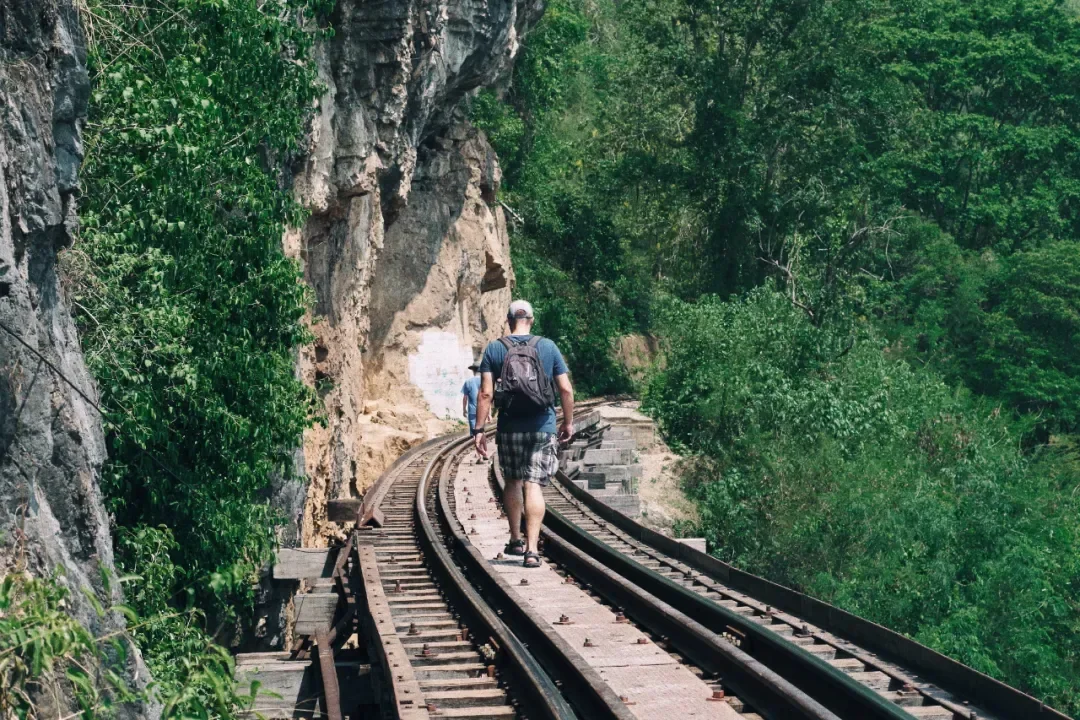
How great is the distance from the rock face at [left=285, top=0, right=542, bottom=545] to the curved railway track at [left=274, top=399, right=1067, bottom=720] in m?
6.43

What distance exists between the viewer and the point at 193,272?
35.8 ft

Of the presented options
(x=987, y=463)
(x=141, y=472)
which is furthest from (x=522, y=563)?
(x=987, y=463)

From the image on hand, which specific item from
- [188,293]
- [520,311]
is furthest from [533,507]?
[188,293]

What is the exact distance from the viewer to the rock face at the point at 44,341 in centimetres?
640

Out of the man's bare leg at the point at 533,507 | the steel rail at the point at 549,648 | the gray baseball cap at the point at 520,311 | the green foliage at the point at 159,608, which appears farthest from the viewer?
the man's bare leg at the point at 533,507

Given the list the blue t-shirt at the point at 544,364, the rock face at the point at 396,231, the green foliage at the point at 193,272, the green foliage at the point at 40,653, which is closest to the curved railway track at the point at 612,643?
the blue t-shirt at the point at 544,364

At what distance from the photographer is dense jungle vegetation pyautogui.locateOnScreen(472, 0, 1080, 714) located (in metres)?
23.2

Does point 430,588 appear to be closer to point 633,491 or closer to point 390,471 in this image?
point 390,471

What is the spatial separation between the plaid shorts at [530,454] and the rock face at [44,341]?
2964mm

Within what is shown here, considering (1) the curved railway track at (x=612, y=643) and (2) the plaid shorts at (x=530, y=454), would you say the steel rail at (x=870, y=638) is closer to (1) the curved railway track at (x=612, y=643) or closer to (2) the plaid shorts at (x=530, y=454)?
(1) the curved railway track at (x=612, y=643)

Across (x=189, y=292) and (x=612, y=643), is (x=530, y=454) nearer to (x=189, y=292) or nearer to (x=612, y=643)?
(x=612, y=643)

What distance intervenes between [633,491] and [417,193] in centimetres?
1388

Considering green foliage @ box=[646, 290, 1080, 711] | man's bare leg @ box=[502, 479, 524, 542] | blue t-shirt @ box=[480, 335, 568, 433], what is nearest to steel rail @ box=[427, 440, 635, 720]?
man's bare leg @ box=[502, 479, 524, 542]

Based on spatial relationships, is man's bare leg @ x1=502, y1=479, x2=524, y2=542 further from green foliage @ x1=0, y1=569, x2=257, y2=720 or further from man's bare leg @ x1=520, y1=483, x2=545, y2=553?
green foliage @ x1=0, y1=569, x2=257, y2=720
